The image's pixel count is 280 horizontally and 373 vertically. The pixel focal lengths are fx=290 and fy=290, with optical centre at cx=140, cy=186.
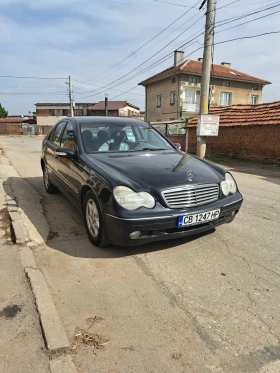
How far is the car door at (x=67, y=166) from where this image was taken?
423cm

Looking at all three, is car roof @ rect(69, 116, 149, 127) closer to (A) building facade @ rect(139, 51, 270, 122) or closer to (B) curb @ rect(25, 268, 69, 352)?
(B) curb @ rect(25, 268, 69, 352)

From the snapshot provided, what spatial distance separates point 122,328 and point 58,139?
3920 millimetres

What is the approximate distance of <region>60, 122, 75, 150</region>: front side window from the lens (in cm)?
442

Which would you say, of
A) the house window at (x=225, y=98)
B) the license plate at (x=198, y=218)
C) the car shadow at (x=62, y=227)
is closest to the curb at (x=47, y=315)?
the car shadow at (x=62, y=227)

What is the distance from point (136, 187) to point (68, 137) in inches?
84.3

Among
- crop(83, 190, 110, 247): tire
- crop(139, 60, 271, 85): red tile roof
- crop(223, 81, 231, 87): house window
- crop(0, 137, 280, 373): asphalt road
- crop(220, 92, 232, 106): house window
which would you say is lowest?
crop(0, 137, 280, 373): asphalt road

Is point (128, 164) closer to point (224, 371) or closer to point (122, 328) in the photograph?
point (122, 328)

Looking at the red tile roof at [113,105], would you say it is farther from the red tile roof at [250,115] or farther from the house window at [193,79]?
the red tile roof at [250,115]

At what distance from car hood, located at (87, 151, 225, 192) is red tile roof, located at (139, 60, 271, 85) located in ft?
97.5

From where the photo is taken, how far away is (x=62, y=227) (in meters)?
4.20

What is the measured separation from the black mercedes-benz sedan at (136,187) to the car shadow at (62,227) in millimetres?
183

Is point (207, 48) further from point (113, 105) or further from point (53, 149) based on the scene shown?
point (113, 105)

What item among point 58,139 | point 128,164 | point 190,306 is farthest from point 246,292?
point 58,139

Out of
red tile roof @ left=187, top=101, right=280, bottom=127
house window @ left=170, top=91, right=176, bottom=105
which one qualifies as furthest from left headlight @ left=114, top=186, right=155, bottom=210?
house window @ left=170, top=91, right=176, bottom=105
